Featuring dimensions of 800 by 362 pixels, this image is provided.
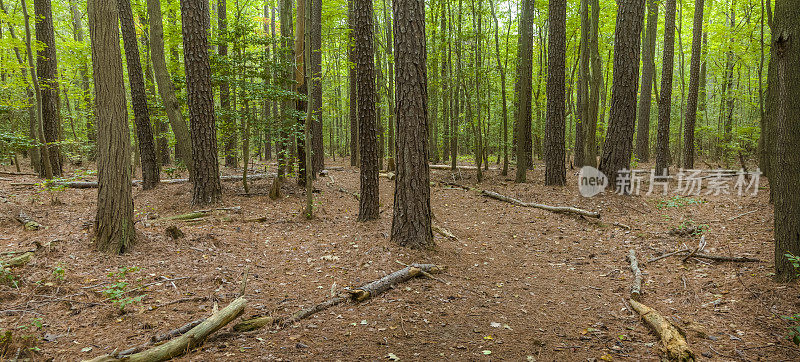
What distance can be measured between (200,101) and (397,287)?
636 cm

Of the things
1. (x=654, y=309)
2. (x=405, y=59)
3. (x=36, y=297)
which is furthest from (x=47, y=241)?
(x=654, y=309)

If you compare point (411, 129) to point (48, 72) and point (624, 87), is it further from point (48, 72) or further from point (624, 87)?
point (48, 72)

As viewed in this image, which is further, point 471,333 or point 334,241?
point 334,241

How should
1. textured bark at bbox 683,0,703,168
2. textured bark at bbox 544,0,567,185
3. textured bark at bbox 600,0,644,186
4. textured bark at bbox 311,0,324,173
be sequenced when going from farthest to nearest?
textured bark at bbox 683,0,703,168 < textured bark at bbox 311,0,324,173 < textured bark at bbox 544,0,567,185 < textured bark at bbox 600,0,644,186

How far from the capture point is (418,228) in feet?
19.6

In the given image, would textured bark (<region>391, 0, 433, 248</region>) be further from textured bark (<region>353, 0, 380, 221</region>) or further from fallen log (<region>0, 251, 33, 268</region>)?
fallen log (<region>0, 251, 33, 268</region>)

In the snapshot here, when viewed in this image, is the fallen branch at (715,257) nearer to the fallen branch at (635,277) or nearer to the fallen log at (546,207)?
the fallen branch at (635,277)

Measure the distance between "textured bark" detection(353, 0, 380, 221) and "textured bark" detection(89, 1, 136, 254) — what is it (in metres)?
3.86

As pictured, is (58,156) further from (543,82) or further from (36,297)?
(543,82)

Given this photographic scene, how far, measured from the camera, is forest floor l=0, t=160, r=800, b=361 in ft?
11.5

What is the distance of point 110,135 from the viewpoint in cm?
509

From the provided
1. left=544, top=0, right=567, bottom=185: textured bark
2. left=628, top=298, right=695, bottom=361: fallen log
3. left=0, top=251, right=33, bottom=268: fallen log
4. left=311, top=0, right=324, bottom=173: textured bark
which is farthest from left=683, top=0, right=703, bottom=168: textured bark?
left=0, top=251, right=33, bottom=268: fallen log

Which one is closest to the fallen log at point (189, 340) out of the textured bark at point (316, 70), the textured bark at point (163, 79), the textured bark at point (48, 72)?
the textured bark at point (163, 79)

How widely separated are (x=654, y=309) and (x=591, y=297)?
692 mm
